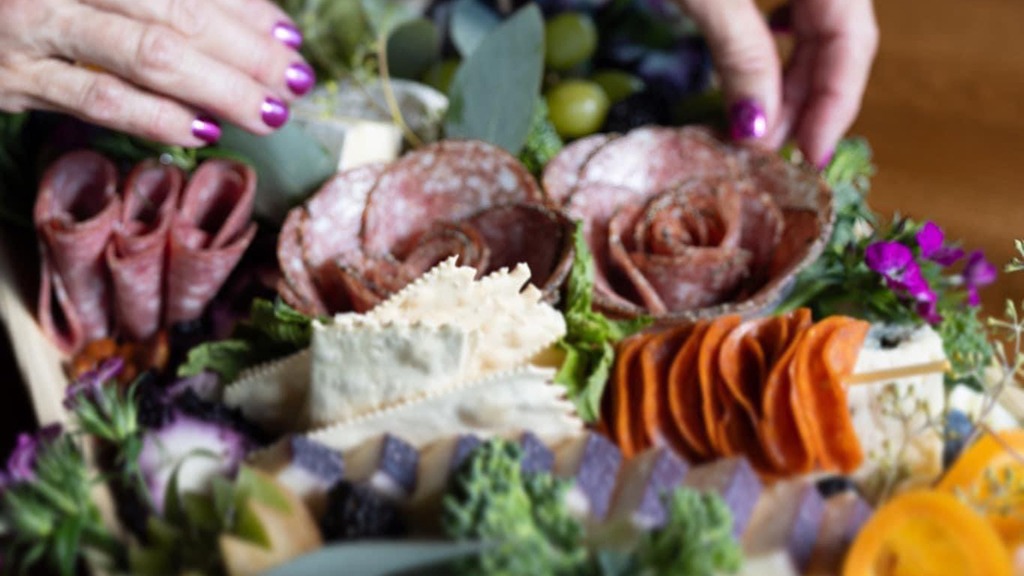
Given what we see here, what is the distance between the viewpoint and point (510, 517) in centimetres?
54

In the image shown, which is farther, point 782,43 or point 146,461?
point 782,43

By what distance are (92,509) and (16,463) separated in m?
0.08

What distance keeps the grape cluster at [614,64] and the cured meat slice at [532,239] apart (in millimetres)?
377

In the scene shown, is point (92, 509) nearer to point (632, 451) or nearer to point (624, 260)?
point (632, 451)

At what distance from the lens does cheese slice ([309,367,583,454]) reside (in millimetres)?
686

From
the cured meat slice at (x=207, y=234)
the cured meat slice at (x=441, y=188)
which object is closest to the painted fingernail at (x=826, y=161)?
the cured meat slice at (x=441, y=188)

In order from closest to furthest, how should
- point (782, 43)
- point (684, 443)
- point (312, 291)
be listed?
point (684, 443) → point (312, 291) → point (782, 43)

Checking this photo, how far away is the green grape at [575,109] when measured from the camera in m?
1.25

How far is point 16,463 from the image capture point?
0.66 meters

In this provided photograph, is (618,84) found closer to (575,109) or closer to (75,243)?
(575,109)

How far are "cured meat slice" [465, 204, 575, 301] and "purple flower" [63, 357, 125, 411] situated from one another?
1.08 feet

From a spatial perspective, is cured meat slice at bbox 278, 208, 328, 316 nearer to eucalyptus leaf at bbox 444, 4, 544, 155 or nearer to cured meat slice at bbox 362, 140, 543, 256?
cured meat slice at bbox 362, 140, 543, 256

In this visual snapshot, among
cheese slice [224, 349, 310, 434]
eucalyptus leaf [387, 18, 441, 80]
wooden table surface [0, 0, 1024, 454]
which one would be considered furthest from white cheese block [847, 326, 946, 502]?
eucalyptus leaf [387, 18, 441, 80]

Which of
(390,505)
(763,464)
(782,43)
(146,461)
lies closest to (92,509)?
(146,461)
